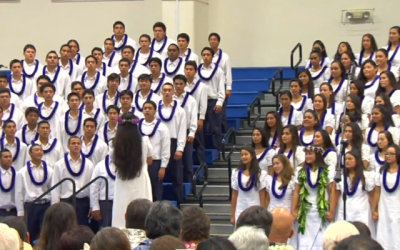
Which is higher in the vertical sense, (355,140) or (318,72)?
(318,72)

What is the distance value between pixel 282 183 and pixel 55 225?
5.25m

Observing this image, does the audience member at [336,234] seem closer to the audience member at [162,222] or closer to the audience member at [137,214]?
the audience member at [162,222]

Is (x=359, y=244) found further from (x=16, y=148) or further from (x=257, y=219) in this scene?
(x=16, y=148)

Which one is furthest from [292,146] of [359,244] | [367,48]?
[359,244]

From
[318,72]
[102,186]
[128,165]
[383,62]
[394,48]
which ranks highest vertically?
[394,48]

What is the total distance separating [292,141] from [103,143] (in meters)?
2.72

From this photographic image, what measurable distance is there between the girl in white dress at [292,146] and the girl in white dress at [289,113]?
3.51 ft

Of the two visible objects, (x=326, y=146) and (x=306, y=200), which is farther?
(x=326, y=146)

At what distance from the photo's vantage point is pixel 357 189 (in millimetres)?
11016

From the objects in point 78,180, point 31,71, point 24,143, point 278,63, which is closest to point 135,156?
point 78,180

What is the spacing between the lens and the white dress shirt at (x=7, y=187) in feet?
40.1

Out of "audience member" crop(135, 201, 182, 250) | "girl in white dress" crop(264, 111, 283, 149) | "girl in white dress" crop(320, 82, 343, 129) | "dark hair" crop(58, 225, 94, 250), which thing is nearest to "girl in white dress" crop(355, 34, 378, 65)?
"girl in white dress" crop(320, 82, 343, 129)

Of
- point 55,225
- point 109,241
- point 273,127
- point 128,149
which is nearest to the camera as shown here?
point 109,241

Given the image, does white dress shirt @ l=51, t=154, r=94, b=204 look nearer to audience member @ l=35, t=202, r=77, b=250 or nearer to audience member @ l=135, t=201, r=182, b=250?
audience member @ l=35, t=202, r=77, b=250
